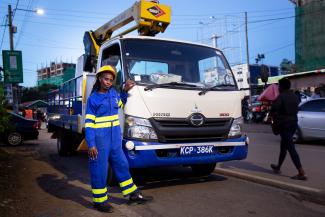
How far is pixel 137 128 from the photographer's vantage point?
5168mm

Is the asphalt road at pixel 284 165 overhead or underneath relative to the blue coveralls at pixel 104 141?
underneath

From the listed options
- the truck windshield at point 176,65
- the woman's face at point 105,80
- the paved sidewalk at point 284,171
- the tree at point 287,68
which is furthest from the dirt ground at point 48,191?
the tree at point 287,68

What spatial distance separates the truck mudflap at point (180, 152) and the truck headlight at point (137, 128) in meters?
0.09

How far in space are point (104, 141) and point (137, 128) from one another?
623mm

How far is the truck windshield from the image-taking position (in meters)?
5.66

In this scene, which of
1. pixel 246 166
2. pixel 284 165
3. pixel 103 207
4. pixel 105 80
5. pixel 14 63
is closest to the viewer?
pixel 103 207

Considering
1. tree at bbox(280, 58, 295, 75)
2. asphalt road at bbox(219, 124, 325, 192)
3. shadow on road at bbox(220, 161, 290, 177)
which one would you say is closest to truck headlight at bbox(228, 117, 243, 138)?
asphalt road at bbox(219, 124, 325, 192)

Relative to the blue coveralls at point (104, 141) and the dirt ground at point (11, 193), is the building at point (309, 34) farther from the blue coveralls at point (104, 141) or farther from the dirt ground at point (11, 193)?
the blue coveralls at point (104, 141)

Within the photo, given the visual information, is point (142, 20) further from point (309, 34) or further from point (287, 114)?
point (309, 34)

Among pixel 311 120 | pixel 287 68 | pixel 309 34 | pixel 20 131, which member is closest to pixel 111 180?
pixel 311 120

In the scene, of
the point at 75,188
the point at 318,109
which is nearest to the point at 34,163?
the point at 75,188

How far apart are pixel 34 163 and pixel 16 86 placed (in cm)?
2208

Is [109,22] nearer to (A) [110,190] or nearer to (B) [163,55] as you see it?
(B) [163,55]

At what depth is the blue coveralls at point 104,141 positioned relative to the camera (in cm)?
470
